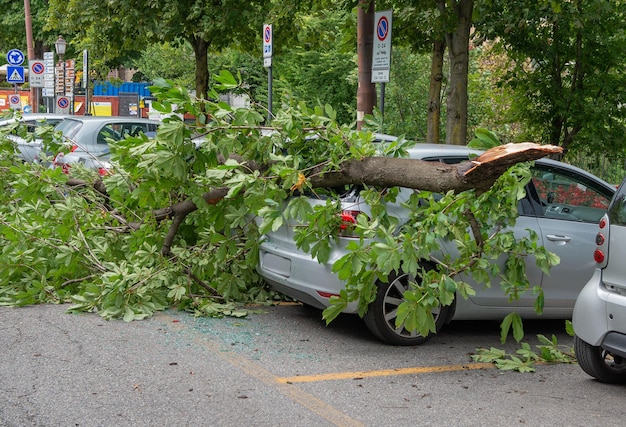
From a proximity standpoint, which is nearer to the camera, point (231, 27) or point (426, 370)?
point (426, 370)

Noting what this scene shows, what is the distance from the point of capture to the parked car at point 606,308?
5777 millimetres

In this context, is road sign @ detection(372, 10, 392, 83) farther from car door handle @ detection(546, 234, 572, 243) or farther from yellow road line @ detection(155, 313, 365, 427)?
yellow road line @ detection(155, 313, 365, 427)

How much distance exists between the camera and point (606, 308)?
19.2 ft

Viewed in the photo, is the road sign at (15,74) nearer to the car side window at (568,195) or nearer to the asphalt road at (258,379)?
the asphalt road at (258,379)

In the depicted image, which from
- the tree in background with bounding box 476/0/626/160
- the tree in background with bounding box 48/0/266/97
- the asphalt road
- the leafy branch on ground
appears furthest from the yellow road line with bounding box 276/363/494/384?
the tree in background with bounding box 48/0/266/97

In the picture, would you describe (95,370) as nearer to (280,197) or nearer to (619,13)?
(280,197)

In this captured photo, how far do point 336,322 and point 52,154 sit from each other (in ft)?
12.0

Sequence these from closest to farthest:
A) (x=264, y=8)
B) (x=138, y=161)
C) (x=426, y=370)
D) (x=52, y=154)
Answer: (x=426, y=370) → (x=138, y=161) → (x=52, y=154) → (x=264, y=8)

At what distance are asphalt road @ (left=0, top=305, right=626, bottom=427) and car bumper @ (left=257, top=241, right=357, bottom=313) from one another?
1.15 feet

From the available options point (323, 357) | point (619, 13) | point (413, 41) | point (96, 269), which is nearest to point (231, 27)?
point (413, 41)

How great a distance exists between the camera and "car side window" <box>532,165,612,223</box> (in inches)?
300

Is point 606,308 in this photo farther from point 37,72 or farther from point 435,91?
point 37,72

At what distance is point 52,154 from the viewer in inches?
369

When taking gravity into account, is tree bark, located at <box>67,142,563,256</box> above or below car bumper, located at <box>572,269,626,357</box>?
above
